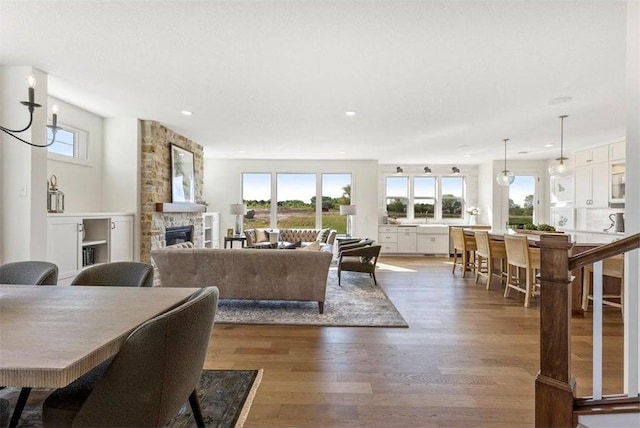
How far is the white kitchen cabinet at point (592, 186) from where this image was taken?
6094mm

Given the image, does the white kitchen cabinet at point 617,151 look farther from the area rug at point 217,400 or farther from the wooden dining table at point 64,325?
the wooden dining table at point 64,325

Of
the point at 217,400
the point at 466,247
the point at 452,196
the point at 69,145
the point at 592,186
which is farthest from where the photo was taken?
the point at 452,196

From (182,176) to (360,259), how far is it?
375cm

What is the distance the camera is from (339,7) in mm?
2178

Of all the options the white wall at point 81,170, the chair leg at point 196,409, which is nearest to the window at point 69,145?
the white wall at point 81,170

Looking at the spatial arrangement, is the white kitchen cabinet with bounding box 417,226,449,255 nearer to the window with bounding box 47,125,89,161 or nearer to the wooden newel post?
the wooden newel post

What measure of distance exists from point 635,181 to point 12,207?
5085 mm

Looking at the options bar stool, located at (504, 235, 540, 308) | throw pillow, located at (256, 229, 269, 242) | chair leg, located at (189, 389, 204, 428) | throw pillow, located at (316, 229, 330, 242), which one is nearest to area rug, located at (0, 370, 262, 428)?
chair leg, located at (189, 389, 204, 428)

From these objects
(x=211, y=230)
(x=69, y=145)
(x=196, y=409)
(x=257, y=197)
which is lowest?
(x=196, y=409)

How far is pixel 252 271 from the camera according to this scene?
3.74 metres

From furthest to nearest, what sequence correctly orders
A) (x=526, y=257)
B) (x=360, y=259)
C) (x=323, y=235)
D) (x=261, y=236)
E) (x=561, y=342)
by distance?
(x=261, y=236)
(x=323, y=235)
(x=360, y=259)
(x=526, y=257)
(x=561, y=342)

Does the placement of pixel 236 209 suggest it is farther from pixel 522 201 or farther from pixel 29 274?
pixel 522 201

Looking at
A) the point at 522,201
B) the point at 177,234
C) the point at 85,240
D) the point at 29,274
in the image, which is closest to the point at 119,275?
the point at 29,274

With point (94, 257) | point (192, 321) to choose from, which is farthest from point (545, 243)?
point (94, 257)
